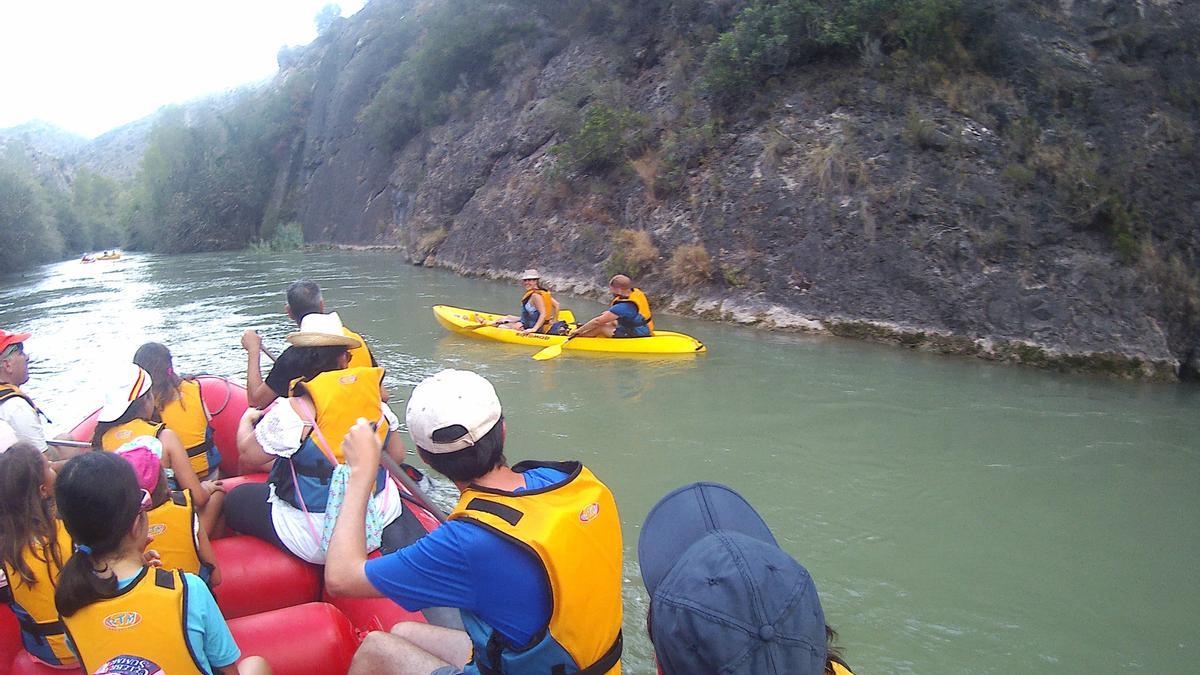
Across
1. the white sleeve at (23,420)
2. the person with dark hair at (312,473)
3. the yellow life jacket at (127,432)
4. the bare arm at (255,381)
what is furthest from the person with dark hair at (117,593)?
the bare arm at (255,381)

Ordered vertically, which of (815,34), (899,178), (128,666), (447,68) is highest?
(447,68)

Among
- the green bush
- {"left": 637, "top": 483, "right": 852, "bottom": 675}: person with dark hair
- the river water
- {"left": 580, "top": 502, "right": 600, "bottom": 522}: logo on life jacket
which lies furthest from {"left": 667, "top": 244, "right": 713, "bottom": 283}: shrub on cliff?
{"left": 637, "top": 483, "right": 852, "bottom": 675}: person with dark hair

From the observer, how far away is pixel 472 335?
10.1m

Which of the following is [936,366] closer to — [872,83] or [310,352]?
[872,83]

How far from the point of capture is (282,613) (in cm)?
250

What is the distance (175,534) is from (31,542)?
39 centimetres

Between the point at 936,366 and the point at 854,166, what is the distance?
3.50 metres

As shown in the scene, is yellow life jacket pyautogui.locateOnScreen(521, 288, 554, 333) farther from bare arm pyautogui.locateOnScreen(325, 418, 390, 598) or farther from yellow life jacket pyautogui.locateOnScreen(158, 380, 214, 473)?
bare arm pyautogui.locateOnScreen(325, 418, 390, 598)

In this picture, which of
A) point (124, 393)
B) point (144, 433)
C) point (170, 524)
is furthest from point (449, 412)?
point (124, 393)

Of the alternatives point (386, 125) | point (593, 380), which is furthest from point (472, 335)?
point (386, 125)

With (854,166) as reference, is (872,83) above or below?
above

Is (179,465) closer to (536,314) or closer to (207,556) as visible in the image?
(207,556)

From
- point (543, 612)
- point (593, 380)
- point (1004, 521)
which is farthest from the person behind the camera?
point (593, 380)

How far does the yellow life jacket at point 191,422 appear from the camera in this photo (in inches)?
140
